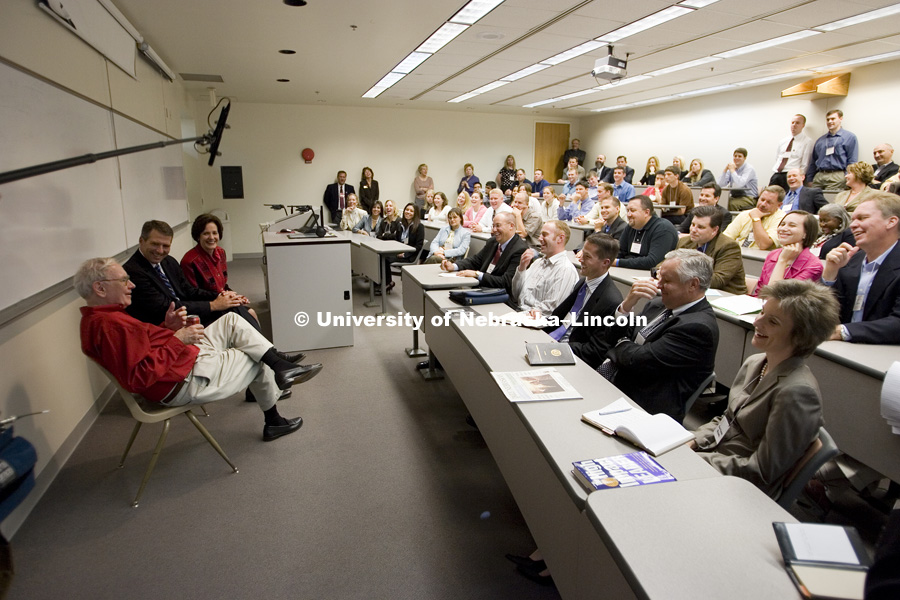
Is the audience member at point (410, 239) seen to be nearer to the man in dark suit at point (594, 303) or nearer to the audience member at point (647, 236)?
the audience member at point (647, 236)

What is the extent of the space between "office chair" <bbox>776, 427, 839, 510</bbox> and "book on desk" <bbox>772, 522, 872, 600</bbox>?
36cm

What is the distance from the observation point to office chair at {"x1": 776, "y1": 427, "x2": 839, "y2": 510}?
4.33 ft

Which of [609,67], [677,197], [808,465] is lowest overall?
[808,465]

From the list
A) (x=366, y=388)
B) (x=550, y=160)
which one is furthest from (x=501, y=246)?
(x=550, y=160)

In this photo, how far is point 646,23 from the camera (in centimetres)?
468

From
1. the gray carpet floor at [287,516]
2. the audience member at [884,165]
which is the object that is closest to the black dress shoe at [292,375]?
the gray carpet floor at [287,516]

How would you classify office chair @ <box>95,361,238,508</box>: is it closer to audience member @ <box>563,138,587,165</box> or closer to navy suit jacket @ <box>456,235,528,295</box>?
navy suit jacket @ <box>456,235,528,295</box>

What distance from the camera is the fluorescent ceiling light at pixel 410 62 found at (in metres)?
5.89

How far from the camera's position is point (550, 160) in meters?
12.5

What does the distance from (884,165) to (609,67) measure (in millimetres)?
4104

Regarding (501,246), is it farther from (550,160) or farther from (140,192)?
(550,160)

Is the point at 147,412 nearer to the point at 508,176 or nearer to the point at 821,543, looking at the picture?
the point at 821,543

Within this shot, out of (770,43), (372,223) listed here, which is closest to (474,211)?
(372,223)

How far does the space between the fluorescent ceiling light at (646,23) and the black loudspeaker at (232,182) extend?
755cm
